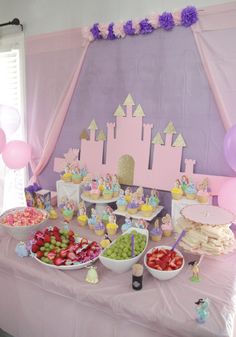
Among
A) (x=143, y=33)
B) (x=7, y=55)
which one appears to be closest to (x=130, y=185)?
(x=143, y=33)

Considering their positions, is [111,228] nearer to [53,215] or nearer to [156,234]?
[156,234]

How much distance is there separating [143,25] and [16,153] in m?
1.25

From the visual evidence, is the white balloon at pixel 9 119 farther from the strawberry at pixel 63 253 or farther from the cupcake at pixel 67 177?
the strawberry at pixel 63 253

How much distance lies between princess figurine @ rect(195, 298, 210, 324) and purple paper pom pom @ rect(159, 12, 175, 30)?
4.54 feet

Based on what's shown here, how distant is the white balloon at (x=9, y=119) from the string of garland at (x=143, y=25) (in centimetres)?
78

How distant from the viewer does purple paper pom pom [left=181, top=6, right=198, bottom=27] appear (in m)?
1.53

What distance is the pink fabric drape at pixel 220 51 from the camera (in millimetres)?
1479

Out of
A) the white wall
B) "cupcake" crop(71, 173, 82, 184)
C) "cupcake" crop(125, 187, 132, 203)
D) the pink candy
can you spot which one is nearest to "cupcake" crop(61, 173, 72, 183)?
"cupcake" crop(71, 173, 82, 184)

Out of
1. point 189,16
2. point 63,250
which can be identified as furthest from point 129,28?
point 63,250

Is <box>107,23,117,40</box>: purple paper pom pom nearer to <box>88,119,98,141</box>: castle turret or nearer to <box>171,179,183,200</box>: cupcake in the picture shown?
<box>88,119,98,141</box>: castle turret

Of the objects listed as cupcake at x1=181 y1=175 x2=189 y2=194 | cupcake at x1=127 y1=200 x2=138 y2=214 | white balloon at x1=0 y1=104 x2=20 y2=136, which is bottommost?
cupcake at x1=127 y1=200 x2=138 y2=214

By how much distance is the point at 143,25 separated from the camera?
5.49 ft

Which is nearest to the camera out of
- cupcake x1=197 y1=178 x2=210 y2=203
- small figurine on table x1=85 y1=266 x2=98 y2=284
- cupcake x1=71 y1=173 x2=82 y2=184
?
small figurine on table x1=85 y1=266 x2=98 y2=284

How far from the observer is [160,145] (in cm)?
177
